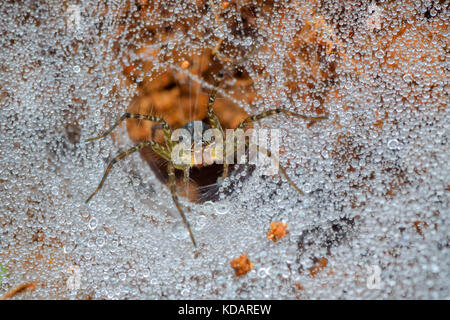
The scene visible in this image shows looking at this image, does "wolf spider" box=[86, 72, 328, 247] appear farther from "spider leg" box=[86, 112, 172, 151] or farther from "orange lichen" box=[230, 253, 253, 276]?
"orange lichen" box=[230, 253, 253, 276]

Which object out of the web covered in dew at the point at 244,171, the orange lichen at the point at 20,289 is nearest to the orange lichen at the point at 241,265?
the web covered in dew at the point at 244,171

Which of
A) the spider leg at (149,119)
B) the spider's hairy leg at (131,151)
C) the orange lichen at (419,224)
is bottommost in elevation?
the orange lichen at (419,224)

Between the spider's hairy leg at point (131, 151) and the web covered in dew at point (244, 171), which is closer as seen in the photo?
the web covered in dew at point (244, 171)

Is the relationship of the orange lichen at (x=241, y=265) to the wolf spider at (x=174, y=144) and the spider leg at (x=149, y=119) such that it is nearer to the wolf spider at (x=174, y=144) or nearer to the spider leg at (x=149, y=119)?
the wolf spider at (x=174, y=144)

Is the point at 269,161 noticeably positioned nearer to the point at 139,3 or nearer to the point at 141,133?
the point at 141,133

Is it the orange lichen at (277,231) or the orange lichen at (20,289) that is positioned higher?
the orange lichen at (277,231)

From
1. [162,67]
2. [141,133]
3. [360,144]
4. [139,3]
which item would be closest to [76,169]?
[141,133]

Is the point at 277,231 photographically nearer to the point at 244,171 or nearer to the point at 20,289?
the point at 244,171
